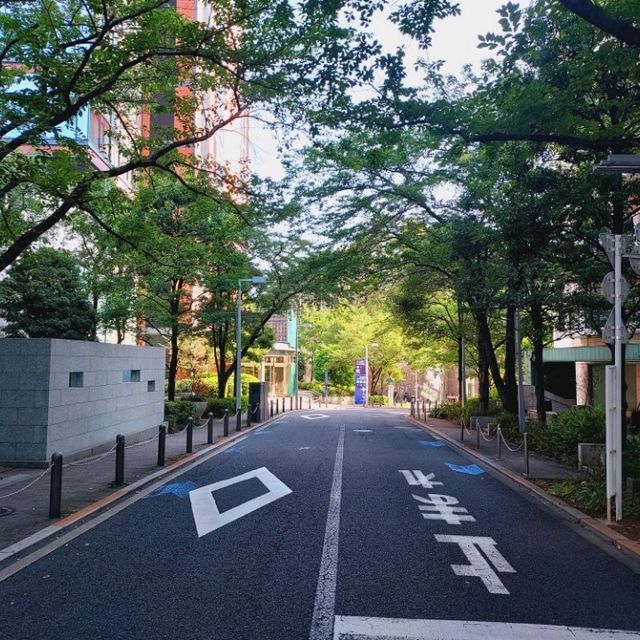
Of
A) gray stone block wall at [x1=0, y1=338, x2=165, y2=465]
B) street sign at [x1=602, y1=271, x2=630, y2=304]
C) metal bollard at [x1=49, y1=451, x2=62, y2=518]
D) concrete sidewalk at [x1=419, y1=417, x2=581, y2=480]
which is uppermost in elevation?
street sign at [x1=602, y1=271, x2=630, y2=304]

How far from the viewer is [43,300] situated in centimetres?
1838

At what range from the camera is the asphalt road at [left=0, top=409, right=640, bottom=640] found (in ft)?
14.7

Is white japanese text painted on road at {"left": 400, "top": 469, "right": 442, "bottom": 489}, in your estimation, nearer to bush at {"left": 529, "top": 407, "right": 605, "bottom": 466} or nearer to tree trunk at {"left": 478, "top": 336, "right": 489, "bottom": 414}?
bush at {"left": 529, "top": 407, "right": 605, "bottom": 466}

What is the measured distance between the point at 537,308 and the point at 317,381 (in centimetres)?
4797

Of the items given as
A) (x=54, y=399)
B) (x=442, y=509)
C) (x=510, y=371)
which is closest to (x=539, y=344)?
(x=510, y=371)

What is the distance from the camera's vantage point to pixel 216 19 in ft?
33.0

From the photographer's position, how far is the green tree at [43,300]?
1809cm

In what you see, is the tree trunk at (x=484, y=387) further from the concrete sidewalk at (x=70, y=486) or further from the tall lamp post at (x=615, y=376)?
the tall lamp post at (x=615, y=376)

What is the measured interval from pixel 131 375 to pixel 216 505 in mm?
9248

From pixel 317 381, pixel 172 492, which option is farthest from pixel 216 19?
pixel 317 381

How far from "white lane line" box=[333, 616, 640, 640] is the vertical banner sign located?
4269cm

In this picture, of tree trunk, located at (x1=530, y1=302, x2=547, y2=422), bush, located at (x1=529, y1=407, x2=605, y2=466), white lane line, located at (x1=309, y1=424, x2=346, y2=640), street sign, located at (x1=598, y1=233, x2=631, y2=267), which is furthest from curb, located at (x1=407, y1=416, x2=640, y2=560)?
tree trunk, located at (x1=530, y1=302, x2=547, y2=422)

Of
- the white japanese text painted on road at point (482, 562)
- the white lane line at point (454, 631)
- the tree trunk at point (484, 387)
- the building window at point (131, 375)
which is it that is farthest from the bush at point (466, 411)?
the white lane line at point (454, 631)

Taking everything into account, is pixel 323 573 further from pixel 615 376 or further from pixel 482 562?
pixel 615 376
